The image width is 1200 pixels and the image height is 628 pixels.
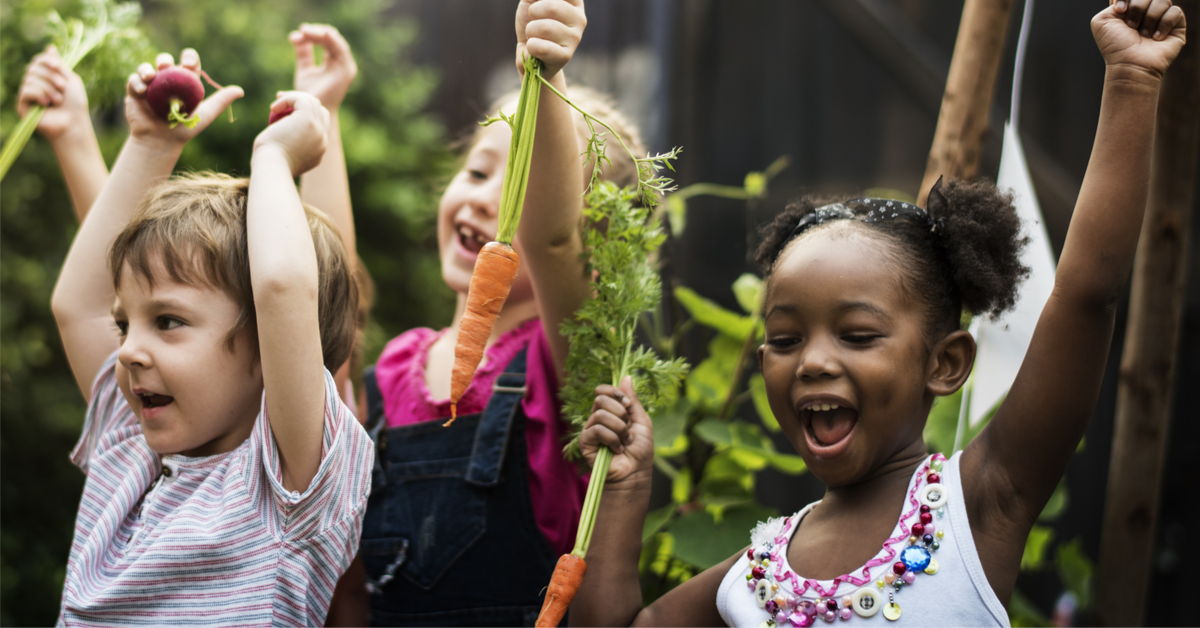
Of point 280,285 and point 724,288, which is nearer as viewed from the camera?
point 280,285

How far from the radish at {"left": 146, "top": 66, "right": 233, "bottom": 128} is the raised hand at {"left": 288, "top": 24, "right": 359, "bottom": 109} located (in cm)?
39

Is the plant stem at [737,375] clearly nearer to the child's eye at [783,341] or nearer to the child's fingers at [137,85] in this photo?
the child's eye at [783,341]

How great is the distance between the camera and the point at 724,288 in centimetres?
365

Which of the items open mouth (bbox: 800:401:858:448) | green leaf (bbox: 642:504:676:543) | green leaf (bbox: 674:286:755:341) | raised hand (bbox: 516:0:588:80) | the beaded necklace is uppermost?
raised hand (bbox: 516:0:588:80)

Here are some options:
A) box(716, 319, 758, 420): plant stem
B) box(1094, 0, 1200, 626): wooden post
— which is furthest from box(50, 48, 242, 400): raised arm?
box(1094, 0, 1200, 626): wooden post

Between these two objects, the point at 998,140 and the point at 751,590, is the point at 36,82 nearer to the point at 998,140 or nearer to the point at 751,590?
the point at 751,590

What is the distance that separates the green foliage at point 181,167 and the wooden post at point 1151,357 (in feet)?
6.49

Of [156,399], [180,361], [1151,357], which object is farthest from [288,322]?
[1151,357]

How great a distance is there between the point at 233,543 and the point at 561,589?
1.74 feet

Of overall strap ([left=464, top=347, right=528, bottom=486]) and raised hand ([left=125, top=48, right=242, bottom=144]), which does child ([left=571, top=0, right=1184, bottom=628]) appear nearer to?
overall strap ([left=464, top=347, right=528, bottom=486])

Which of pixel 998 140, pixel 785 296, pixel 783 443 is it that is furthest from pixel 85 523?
pixel 998 140

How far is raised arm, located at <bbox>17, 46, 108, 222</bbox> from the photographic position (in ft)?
6.08

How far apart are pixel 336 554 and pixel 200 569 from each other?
208 millimetres

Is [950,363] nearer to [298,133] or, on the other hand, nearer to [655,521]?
[655,521]
